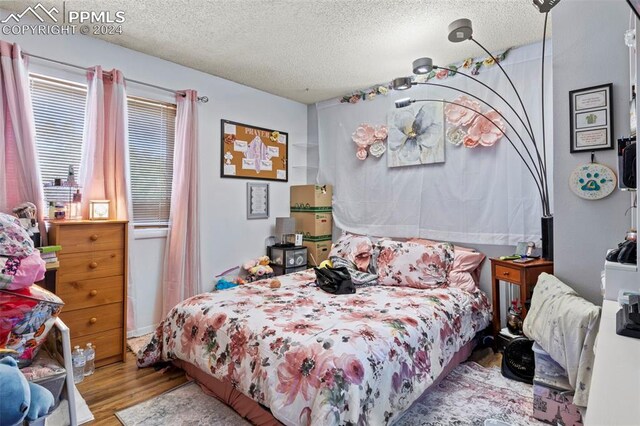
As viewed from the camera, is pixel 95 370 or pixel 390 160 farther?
pixel 390 160

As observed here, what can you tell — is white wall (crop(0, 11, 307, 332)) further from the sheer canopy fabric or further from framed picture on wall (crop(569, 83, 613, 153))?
framed picture on wall (crop(569, 83, 613, 153))

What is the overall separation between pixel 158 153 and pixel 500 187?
3.25m

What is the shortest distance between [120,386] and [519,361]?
2.77 meters

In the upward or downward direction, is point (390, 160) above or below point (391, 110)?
below

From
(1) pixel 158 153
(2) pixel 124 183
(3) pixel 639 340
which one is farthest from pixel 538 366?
(1) pixel 158 153

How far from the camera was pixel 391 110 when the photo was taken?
3635mm

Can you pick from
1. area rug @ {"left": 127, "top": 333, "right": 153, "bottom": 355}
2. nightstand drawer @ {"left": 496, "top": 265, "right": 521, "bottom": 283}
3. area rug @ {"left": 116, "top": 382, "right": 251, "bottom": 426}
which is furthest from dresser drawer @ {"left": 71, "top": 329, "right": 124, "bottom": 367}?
nightstand drawer @ {"left": 496, "top": 265, "right": 521, "bottom": 283}

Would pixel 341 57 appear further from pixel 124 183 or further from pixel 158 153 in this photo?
pixel 124 183

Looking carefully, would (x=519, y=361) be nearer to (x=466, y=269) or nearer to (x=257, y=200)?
(x=466, y=269)

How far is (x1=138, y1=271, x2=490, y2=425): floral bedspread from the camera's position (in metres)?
1.49

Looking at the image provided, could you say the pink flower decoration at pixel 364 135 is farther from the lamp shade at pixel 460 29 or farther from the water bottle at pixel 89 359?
the water bottle at pixel 89 359

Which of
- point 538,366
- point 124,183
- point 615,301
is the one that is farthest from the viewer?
point 124,183

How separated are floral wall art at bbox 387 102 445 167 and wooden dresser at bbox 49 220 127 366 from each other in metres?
2.73

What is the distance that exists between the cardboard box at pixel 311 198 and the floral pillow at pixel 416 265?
4.05ft
